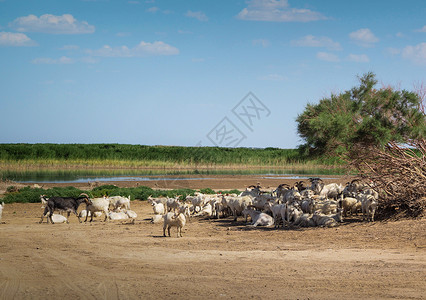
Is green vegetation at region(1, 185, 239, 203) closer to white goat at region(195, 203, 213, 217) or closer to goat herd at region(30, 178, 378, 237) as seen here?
goat herd at region(30, 178, 378, 237)

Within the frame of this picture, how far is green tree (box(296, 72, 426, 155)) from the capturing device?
1677 cm

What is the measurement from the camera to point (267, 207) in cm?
1689

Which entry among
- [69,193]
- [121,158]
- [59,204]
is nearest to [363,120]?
[59,204]

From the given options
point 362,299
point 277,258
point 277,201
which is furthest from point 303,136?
point 362,299

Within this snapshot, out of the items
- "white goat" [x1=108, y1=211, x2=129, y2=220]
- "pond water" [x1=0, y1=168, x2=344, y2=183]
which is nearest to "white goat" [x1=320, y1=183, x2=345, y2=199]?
"white goat" [x1=108, y1=211, x2=129, y2=220]

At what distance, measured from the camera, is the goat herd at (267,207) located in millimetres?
15164

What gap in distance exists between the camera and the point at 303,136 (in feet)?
61.9

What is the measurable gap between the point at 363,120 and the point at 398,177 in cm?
278

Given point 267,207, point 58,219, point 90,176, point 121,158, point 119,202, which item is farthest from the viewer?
point 121,158

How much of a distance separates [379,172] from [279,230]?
4.01m

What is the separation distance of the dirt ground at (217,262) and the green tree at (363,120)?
3.00 metres

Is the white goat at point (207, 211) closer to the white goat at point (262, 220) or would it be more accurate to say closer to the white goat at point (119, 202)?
the white goat at point (262, 220)

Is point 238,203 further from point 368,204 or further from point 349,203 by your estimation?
point 368,204

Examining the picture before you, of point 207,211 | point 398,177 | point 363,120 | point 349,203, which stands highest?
point 363,120
